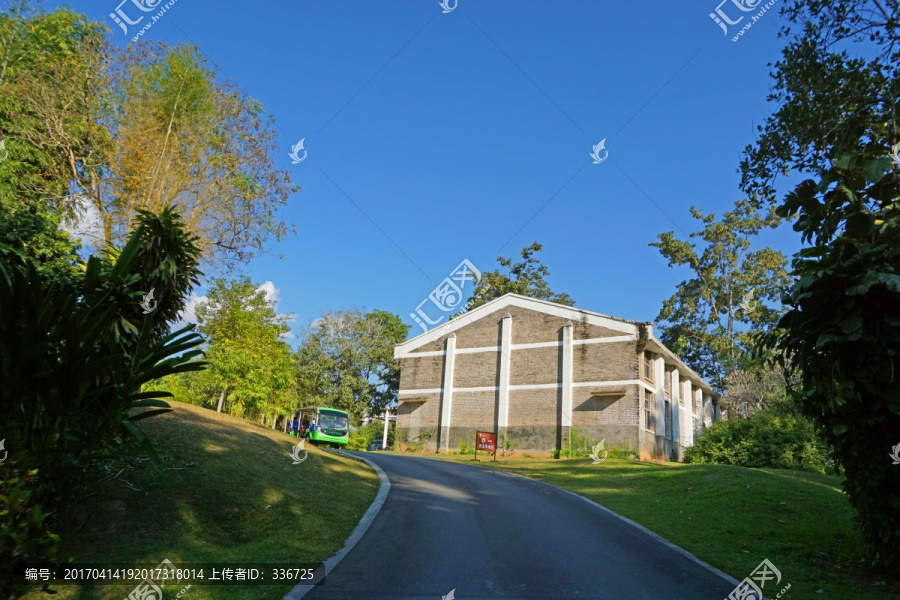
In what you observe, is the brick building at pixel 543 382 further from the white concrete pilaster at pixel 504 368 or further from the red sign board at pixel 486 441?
the red sign board at pixel 486 441

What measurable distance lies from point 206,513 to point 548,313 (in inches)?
1154

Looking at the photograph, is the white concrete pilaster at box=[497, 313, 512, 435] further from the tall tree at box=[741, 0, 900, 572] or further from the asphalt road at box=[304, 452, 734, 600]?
the tall tree at box=[741, 0, 900, 572]

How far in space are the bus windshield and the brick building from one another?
25.7 feet

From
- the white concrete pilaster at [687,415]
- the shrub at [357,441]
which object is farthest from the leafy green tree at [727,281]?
the shrub at [357,441]

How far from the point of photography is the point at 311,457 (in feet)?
56.8

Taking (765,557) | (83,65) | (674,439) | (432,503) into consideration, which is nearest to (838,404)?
(765,557)

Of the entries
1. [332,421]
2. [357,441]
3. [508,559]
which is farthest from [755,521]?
[357,441]

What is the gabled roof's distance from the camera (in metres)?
33.0

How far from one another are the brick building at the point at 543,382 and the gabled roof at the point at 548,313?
0.07 metres

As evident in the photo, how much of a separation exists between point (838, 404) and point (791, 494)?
23.5ft

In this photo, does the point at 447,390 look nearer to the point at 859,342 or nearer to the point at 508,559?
the point at 508,559

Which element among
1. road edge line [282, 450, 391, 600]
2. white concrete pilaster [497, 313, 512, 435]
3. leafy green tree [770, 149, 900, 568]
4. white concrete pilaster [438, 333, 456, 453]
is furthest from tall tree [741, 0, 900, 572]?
white concrete pilaster [438, 333, 456, 453]

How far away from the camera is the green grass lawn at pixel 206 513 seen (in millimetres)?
6930

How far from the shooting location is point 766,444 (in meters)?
24.3
